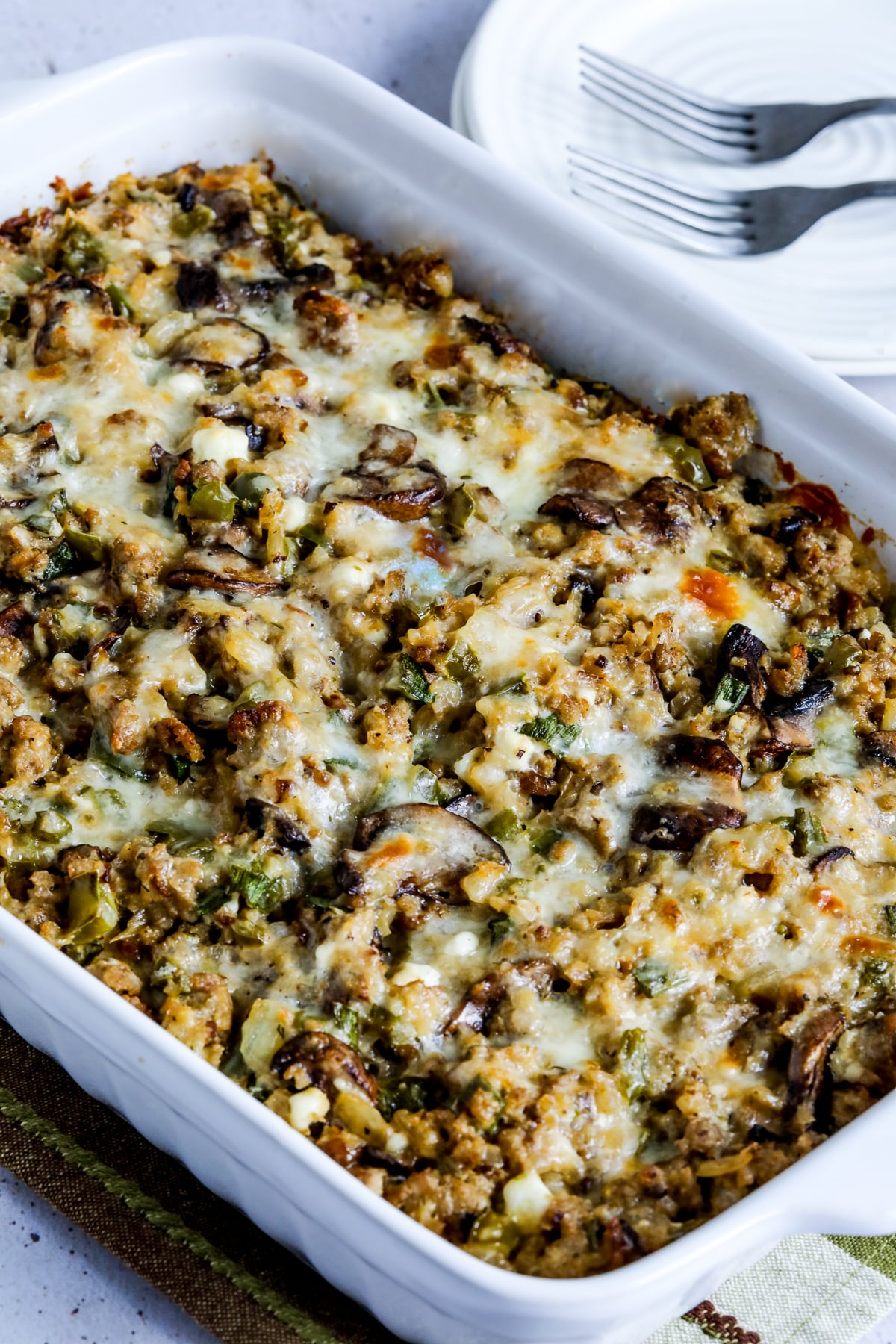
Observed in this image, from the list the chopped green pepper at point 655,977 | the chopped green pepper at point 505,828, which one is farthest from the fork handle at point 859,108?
the chopped green pepper at point 655,977

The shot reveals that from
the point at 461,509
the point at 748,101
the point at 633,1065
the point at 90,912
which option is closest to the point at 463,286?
the point at 461,509

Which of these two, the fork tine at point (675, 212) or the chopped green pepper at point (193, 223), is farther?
the fork tine at point (675, 212)

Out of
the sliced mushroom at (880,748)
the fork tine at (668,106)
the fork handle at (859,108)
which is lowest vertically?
the sliced mushroom at (880,748)

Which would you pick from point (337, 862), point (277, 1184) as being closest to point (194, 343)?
point (337, 862)

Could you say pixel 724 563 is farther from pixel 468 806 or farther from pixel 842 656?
pixel 468 806

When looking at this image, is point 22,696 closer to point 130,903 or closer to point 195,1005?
point 130,903

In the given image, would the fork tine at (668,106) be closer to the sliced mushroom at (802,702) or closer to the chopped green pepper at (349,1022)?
the sliced mushroom at (802,702)

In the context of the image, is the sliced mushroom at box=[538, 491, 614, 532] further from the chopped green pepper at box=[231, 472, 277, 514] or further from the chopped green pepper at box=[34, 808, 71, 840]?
the chopped green pepper at box=[34, 808, 71, 840]
